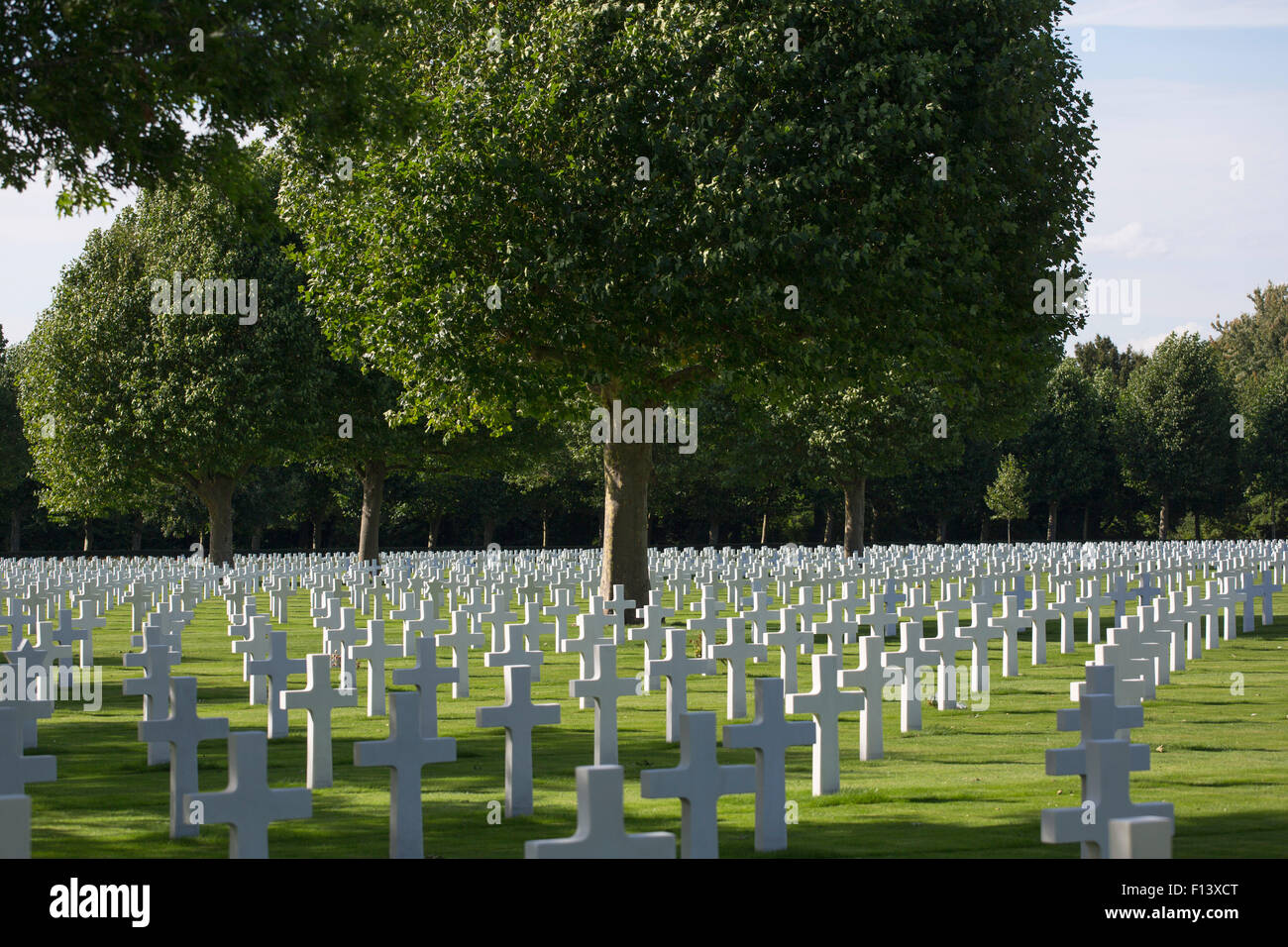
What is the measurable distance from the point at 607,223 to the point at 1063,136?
23.0 ft

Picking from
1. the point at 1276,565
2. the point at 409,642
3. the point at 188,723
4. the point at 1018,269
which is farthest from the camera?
the point at 1276,565

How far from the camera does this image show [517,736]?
24.3ft

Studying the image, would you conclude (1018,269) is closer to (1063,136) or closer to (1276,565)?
(1063,136)

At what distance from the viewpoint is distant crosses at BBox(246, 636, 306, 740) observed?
9789 millimetres

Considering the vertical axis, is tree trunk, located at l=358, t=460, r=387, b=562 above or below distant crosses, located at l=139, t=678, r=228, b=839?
above

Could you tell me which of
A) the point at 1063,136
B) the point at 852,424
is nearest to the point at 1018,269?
the point at 1063,136

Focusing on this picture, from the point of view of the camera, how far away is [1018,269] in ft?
62.8

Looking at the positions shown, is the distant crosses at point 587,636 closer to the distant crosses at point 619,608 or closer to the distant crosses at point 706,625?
the distant crosses at point 706,625

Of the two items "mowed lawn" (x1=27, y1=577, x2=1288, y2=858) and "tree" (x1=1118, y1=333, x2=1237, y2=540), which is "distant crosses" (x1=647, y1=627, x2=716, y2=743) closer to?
"mowed lawn" (x1=27, y1=577, x2=1288, y2=858)

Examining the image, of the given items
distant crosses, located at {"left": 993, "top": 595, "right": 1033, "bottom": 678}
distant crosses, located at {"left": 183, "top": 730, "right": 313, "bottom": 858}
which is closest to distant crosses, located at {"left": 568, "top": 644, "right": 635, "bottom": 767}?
distant crosses, located at {"left": 183, "top": 730, "right": 313, "bottom": 858}

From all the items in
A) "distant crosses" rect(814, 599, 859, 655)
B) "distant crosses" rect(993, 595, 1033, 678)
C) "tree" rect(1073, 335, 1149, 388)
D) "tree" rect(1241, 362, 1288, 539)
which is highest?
"tree" rect(1073, 335, 1149, 388)

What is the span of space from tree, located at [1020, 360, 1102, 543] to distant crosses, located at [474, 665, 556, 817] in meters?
62.5

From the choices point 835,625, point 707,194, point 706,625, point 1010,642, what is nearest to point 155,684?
point 706,625

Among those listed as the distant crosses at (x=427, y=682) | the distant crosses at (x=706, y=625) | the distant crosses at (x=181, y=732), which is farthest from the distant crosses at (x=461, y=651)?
the distant crosses at (x=181, y=732)
